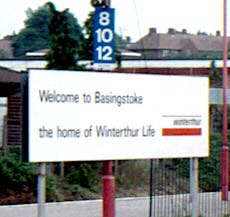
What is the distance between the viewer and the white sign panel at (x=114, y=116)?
34.4 feet

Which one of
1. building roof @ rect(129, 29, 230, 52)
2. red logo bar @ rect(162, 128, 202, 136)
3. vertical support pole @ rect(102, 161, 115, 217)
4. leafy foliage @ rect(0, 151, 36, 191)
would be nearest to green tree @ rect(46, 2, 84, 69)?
leafy foliage @ rect(0, 151, 36, 191)

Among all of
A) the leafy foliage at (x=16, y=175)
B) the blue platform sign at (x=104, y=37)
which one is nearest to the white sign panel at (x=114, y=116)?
the blue platform sign at (x=104, y=37)

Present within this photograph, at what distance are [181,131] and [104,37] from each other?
470 centimetres

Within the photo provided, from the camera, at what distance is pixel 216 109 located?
26.8 metres

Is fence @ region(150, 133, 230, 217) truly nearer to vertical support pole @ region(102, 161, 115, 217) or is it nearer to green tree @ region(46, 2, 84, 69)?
vertical support pole @ region(102, 161, 115, 217)

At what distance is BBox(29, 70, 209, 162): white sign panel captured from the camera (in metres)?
10.5

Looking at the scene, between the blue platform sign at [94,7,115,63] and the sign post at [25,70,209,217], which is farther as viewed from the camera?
the blue platform sign at [94,7,115,63]

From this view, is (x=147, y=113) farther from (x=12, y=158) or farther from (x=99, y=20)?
(x=12, y=158)

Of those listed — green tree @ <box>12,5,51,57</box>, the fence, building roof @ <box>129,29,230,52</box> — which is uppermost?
building roof @ <box>129,29,230,52</box>

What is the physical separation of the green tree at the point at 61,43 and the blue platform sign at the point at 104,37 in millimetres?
5562

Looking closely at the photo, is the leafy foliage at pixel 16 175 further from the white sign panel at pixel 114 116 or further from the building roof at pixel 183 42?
the building roof at pixel 183 42

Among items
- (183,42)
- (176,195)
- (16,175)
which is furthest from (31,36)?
(176,195)

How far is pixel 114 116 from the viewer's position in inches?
440

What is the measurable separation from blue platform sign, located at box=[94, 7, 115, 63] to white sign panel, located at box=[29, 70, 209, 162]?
391 centimetres
